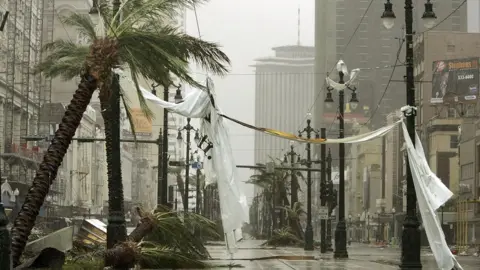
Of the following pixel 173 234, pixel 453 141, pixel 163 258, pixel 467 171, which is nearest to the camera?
pixel 163 258

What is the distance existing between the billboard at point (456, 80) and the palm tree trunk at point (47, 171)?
8624 cm

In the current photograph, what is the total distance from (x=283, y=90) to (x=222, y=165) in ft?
558

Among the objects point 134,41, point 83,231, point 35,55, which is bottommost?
point 83,231

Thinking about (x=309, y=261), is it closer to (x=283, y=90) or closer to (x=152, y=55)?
(x=152, y=55)

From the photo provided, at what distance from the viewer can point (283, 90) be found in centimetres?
19112

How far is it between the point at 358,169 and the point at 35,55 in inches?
4107

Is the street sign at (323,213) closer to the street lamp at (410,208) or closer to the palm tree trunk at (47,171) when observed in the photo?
the street lamp at (410,208)

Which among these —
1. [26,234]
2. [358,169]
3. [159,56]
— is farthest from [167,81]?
[358,169]

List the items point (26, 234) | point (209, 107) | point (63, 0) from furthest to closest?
point (63, 0) → point (209, 107) → point (26, 234)

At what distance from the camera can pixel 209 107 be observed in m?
22.8

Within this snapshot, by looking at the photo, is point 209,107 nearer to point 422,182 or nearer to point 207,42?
point 207,42

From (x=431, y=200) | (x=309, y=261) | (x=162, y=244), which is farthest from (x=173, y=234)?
(x=309, y=261)

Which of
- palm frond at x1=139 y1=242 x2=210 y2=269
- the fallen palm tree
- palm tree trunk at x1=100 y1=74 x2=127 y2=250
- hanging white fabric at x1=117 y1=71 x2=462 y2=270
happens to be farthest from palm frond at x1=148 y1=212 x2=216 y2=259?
hanging white fabric at x1=117 y1=71 x2=462 y2=270

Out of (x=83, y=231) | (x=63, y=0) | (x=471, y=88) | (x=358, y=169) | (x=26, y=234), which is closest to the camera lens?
(x=26, y=234)
